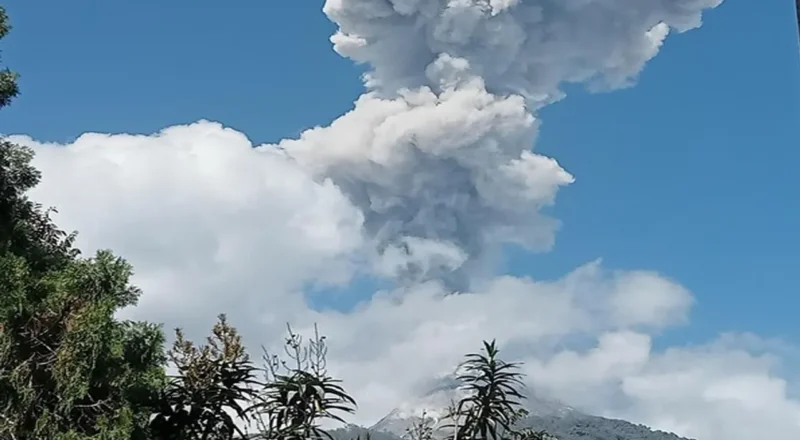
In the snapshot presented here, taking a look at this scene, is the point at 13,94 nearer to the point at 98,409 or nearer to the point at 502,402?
the point at 98,409

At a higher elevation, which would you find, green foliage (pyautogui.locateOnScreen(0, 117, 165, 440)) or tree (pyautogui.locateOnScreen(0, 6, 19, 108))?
tree (pyautogui.locateOnScreen(0, 6, 19, 108))

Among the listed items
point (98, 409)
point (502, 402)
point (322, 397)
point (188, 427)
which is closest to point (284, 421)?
point (322, 397)

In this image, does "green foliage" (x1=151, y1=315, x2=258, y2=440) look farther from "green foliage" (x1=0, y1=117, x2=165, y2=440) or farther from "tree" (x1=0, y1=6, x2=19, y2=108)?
"tree" (x1=0, y1=6, x2=19, y2=108)

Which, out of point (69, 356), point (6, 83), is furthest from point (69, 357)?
point (6, 83)

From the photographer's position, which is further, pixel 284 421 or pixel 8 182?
pixel 8 182

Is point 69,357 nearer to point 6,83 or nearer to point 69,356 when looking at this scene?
point 69,356

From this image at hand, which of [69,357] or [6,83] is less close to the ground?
[6,83]

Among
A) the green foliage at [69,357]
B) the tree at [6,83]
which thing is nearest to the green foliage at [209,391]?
the green foliage at [69,357]

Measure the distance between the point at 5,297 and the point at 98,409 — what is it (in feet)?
6.48

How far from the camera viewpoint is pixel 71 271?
13867 mm

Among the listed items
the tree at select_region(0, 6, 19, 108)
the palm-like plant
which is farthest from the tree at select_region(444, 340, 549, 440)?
the tree at select_region(0, 6, 19, 108)

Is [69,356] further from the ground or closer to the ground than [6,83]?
closer to the ground

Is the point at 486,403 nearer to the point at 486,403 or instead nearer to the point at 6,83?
the point at 486,403

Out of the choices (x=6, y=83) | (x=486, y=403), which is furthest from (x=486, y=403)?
(x=6, y=83)
